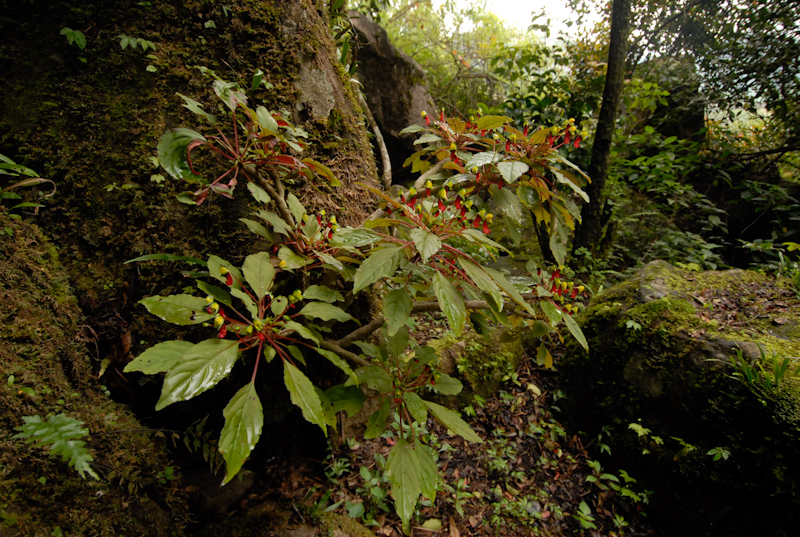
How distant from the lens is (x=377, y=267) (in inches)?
36.7

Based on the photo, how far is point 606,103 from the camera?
3.29 metres

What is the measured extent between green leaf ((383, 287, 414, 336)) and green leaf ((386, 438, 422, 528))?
18.5 inches

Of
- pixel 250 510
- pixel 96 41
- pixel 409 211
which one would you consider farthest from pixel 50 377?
pixel 96 41

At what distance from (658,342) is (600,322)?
376 millimetres

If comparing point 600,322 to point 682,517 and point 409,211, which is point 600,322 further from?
point 409,211

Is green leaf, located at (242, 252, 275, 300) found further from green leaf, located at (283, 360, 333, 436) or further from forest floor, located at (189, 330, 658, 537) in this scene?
forest floor, located at (189, 330, 658, 537)

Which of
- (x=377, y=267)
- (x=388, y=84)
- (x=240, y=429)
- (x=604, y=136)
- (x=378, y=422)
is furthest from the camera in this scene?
(x=388, y=84)

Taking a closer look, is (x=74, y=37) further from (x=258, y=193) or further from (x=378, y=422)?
(x=378, y=422)

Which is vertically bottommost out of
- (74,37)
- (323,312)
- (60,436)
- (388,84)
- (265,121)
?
(60,436)

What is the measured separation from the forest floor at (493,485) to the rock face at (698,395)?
194 millimetres

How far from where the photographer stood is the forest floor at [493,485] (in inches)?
62.8

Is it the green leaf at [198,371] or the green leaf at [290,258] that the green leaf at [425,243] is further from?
the green leaf at [198,371]

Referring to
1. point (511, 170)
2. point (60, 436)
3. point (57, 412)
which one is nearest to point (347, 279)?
point (511, 170)

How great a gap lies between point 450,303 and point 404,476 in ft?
1.98
